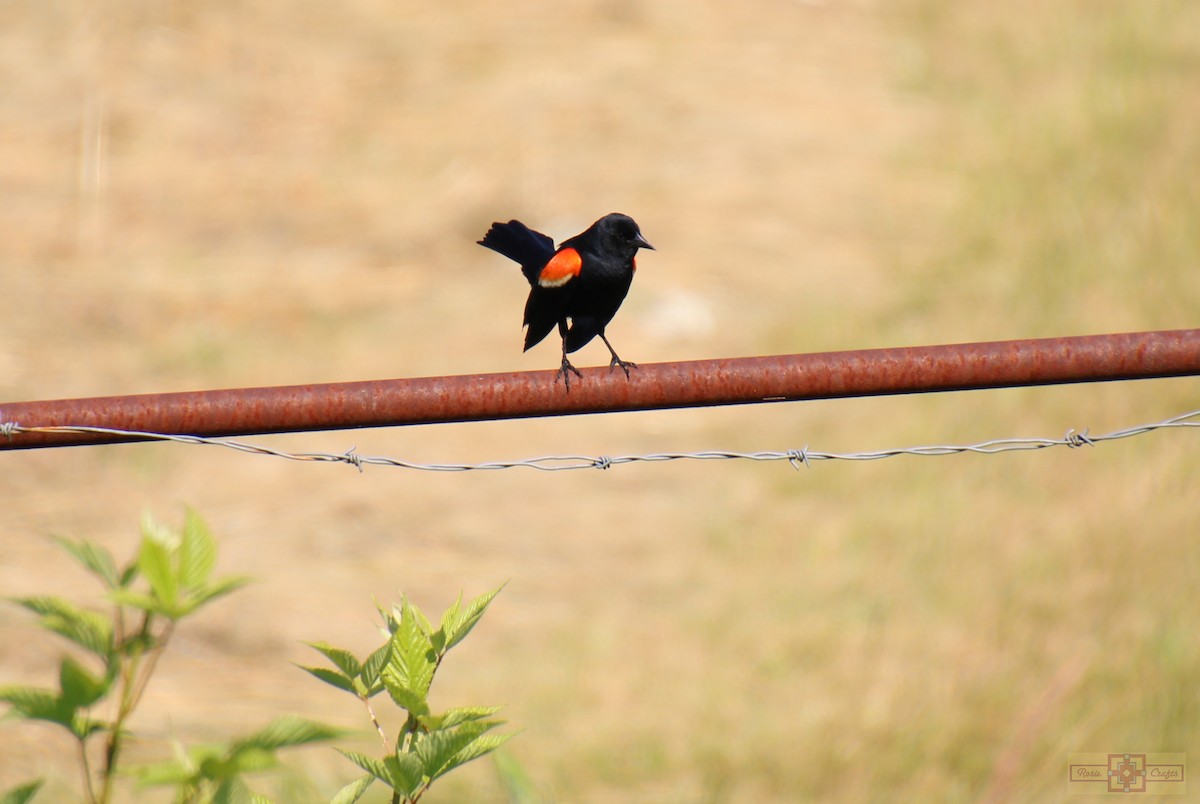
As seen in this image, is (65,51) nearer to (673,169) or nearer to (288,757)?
(673,169)

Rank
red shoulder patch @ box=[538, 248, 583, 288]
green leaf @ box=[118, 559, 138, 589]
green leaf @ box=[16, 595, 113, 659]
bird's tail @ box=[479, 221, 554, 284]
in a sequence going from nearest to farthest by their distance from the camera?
green leaf @ box=[16, 595, 113, 659], green leaf @ box=[118, 559, 138, 589], red shoulder patch @ box=[538, 248, 583, 288], bird's tail @ box=[479, 221, 554, 284]

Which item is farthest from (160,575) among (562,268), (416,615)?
(562,268)

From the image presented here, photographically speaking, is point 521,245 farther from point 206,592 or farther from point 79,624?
point 79,624

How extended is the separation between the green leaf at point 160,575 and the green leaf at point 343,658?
26 cm

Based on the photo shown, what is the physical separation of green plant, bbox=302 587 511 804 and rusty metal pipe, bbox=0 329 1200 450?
1.98 feet

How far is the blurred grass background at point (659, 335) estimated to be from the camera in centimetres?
617

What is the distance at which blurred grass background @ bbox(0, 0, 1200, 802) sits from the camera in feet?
20.2

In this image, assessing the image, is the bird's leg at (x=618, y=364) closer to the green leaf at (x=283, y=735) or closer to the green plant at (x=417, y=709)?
the green plant at (x=417, y=709)

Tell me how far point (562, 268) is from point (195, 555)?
219cm

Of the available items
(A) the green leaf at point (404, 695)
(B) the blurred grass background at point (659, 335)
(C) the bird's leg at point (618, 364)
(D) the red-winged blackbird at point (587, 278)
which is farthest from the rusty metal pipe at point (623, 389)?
(D) the red-winged blackbird at point (587, 278)

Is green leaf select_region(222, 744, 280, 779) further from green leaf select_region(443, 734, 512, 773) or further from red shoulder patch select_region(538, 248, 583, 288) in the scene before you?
red shoulder patch select_region(538, 248, 583, 288)

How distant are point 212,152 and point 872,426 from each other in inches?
304

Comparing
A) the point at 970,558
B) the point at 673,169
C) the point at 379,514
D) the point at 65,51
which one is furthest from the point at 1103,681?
the point at 65,51

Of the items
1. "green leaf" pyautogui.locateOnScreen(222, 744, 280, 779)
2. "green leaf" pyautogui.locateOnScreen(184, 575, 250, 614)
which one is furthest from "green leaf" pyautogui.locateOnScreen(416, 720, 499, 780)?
"green leaf" pyautogui.locateOnScreen(184, 575, 250, 614)
